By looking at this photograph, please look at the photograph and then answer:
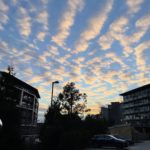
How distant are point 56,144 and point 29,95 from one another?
237 ft

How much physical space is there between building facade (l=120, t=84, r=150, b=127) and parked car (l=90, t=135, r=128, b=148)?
74.0 m

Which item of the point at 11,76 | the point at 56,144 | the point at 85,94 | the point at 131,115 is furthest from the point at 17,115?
the point at 131,115

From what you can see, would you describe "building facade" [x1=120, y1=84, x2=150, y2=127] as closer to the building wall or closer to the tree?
the building wall

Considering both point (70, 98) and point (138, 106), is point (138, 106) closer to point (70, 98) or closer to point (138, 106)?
point (138, 106)

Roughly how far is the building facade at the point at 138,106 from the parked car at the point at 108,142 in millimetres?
73972

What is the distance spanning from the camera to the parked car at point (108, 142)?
3278cm

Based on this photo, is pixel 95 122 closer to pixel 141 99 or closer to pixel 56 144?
pixel 56 144

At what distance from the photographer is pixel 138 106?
115 metres

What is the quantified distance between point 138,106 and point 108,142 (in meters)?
85.2

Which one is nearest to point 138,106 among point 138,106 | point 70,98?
point 138,106

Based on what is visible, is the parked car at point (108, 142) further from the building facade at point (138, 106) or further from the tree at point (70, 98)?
the building facade at point (138, 106)

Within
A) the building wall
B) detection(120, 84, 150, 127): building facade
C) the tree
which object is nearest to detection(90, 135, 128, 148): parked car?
the tree

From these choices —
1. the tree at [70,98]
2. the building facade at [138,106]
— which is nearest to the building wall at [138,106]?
the building facade at [138,106]

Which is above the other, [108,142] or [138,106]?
[138,106]
